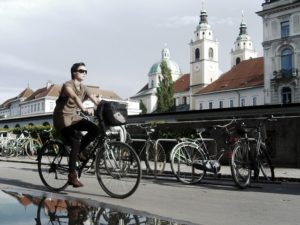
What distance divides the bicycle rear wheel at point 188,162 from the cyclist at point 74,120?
8.95 ft

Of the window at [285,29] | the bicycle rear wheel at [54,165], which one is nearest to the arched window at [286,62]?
the window at [285,29]

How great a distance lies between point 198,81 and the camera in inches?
4619

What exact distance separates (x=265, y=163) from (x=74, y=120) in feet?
13.4

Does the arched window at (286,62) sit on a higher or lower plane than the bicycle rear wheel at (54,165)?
higher

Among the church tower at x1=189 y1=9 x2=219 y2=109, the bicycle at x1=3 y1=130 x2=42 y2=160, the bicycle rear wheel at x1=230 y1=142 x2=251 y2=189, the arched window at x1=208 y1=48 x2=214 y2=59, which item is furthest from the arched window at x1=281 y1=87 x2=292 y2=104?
the arched window at x1=208 y1=48 x2=214 y2=59

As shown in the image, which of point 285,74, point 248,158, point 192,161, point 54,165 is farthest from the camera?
point 285,74

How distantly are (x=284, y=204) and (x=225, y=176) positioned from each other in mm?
3972

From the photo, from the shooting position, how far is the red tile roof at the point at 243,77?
78562 millimetres

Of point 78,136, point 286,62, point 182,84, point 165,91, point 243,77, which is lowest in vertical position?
point 78,136

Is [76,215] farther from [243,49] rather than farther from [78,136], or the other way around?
[243,49]

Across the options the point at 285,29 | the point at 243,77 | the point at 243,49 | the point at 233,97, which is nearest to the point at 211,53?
the point at 243,49

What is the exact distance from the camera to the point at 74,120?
6875 millimetres

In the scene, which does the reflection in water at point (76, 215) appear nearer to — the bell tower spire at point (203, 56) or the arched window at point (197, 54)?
the bell tower spire at point (203, 56)

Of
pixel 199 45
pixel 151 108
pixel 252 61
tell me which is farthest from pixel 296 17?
pixel 151 108
